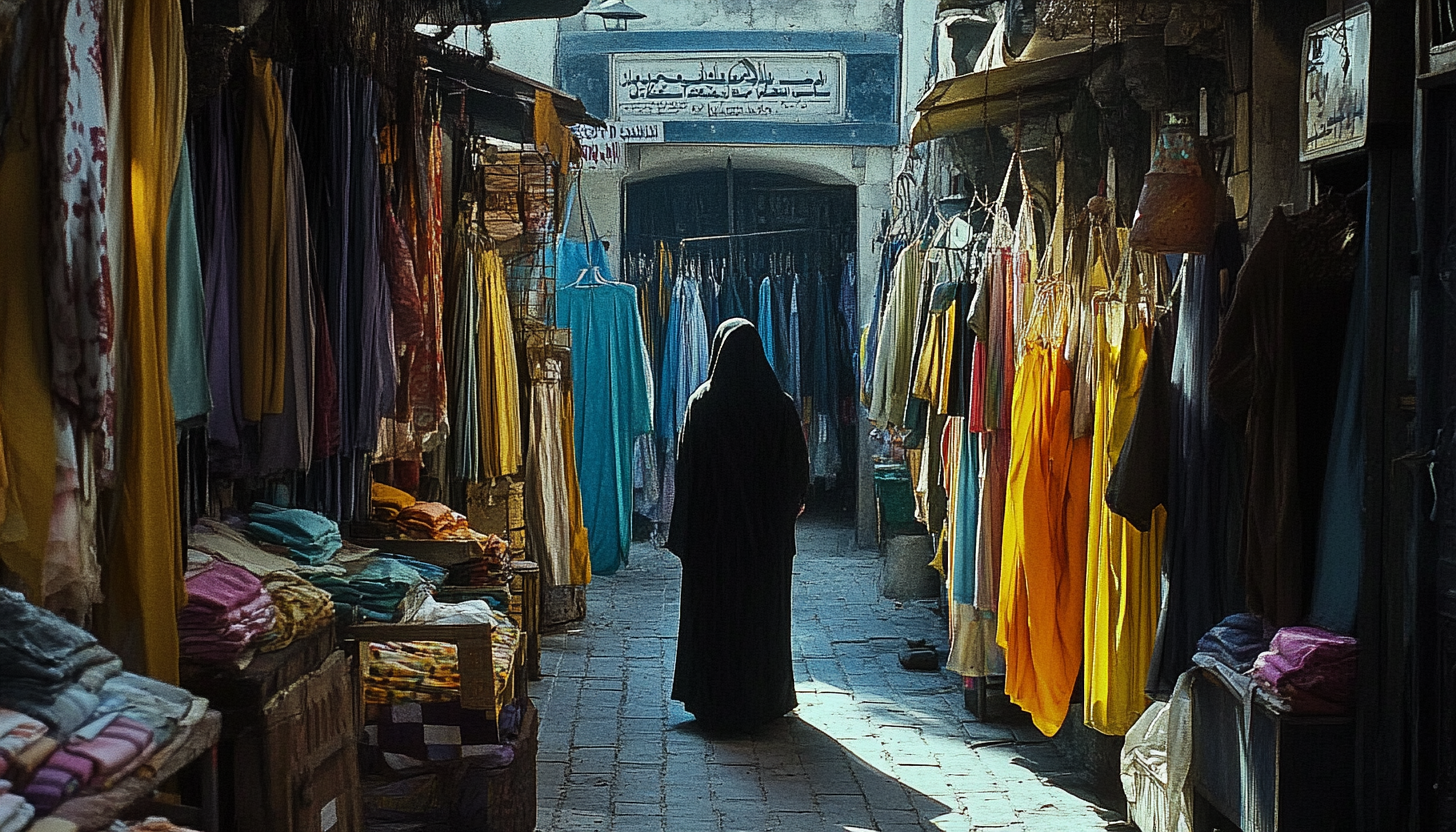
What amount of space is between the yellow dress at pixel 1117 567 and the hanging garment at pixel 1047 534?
1.03 ft

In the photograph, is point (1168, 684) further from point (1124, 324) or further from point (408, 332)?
point (408, 332)

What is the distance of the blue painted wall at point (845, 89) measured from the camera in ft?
42.0

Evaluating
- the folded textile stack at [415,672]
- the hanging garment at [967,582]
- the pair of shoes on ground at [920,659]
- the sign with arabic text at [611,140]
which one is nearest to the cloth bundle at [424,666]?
the folded textile stack at [415,672]

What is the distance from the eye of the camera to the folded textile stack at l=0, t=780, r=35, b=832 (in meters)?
1.81

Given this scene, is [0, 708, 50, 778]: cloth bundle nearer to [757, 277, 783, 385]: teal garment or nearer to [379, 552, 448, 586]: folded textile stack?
[379, 552, 448, 586]: folded textile stack

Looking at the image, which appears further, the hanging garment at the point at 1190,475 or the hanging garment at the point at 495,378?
the hanging garment at the point at 495,378

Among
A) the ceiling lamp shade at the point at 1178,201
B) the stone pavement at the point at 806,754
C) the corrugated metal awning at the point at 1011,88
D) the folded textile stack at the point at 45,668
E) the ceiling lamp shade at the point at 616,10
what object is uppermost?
the ceiling lamp shade at the point at 616,10

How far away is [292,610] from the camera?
3543 mm

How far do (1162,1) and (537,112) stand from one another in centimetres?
343

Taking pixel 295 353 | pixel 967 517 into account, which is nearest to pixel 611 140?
pixel 967 517

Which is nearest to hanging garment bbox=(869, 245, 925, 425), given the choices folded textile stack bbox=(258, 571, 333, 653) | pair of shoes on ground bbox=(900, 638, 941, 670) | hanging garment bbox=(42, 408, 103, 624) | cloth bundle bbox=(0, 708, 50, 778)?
pair of shoes on ground bbox=(900, 638, 941, 670)

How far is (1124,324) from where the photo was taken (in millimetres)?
5000

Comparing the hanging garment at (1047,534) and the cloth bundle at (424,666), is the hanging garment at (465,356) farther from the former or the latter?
the hanging garment at (1047,534)

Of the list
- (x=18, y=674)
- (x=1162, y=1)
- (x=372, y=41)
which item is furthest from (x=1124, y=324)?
(x=18, y=674)
